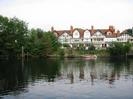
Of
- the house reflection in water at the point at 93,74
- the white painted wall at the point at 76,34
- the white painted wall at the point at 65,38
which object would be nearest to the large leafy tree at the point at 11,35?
the house reflection in water at the point at 93,74

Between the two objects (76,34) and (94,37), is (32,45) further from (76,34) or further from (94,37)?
(94,37)

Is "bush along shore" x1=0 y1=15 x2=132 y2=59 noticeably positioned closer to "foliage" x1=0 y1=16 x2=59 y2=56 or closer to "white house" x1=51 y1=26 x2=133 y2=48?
"foliage" x1=0 y1=16 x2=59 y2=56

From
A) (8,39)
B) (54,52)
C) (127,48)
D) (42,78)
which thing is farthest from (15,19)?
(42,78)

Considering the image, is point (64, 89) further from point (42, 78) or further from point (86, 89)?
point (42, 78)

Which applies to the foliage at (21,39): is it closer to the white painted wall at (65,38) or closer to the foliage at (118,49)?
the foliage at (118,49)

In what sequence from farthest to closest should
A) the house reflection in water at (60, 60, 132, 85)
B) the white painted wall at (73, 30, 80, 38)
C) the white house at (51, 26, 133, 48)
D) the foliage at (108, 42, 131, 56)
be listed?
the white painted wall at (73, 30, 80, 38), the white house at (51, 26, 133, 48), the foliage at (108, 42, 131, 56), the house reflection in water at (60, 60, 132, 85)

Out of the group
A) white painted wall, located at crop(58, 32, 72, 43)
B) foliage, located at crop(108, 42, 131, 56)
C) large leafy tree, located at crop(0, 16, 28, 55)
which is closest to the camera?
large leafy tree, located at crop(0, 16, 28, 55)

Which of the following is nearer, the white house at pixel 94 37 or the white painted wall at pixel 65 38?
the white house at pixel 94 37

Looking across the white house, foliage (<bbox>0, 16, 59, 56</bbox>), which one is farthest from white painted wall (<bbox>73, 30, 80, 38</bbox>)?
foliage (<bbox>0, 16, 59, 56</bbox>)

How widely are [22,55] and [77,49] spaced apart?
3158 centimetres

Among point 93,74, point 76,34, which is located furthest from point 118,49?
point 93,74

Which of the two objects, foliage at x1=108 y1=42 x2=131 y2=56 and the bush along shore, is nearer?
the bush along shore

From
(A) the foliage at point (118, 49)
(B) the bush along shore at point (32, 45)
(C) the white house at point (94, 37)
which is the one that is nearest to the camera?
(B) the bush along shore at point (32, 45)

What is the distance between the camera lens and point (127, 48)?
149 meters
